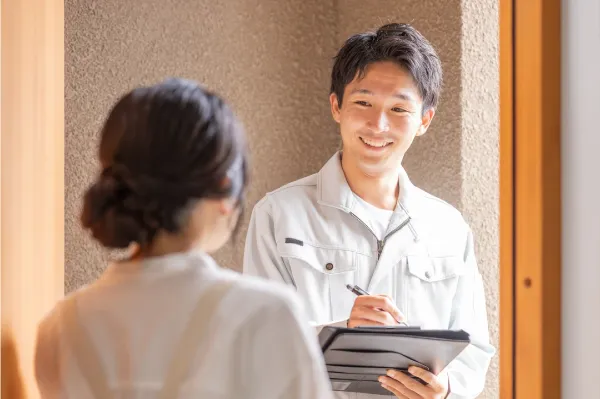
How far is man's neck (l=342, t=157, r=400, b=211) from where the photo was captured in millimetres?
1539

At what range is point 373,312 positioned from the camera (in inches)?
51.1

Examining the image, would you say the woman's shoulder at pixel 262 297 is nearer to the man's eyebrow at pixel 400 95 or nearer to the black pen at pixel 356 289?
the black pen at pixel 356 289

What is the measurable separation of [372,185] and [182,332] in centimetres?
86

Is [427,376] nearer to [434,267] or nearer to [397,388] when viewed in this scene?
[397,388]

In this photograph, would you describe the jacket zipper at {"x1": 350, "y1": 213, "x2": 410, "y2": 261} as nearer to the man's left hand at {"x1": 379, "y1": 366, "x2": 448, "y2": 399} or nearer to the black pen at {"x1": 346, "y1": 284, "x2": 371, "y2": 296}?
the black pen at {"x1": 346, "y1": 284, "x2": 371, "y2": 296}

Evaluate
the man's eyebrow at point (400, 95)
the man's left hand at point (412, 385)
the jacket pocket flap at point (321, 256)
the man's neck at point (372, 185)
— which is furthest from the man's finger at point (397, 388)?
the man's eyebrow at point (400, 95)

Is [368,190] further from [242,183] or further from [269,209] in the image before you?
[242,183]

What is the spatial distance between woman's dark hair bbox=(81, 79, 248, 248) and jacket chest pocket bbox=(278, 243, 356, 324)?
724 millimetres

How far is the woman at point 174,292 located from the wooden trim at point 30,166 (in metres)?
0.12

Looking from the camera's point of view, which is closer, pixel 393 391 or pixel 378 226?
pixel 393 391

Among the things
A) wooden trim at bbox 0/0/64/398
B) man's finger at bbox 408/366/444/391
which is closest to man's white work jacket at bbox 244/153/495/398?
man's finger at bbox 408/366/444/391

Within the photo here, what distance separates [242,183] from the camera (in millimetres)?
Answer: 750

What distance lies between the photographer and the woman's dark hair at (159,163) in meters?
0.72

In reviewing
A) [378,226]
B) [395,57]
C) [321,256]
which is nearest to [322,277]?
[321,256]
